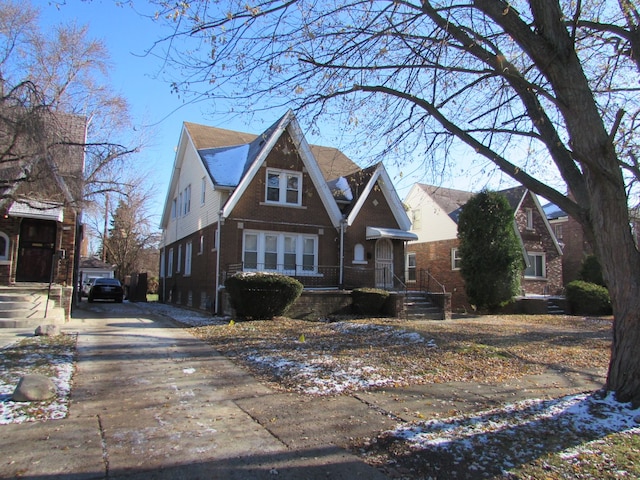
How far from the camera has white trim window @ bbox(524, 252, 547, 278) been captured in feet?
90.3

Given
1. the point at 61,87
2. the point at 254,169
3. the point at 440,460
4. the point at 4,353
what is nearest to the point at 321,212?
the point at 254,169

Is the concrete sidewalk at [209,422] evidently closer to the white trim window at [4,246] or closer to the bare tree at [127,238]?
the white trim window at [4,246]

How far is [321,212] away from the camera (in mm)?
19469

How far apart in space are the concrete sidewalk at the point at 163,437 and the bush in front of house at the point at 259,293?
6.62m

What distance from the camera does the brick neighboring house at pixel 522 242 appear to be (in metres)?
26.9

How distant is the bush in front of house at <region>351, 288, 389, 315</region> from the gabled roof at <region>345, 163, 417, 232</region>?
12.1ft

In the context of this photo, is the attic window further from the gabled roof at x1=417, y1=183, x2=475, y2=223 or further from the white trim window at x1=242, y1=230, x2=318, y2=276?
the white trim window at x1=242, y1=230, x2=318, y2=276

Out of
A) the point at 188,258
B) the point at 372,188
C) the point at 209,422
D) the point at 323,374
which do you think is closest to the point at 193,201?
the point at 188,258

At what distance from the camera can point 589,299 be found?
75.0 ft

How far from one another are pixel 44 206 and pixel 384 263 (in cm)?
1334

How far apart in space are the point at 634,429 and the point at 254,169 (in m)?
14.8

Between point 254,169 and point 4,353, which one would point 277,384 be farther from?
point 254,169

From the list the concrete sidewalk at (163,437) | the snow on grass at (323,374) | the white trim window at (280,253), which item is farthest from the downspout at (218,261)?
the concrete sidewalk at (163,437)

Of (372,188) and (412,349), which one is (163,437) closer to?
(412,349)
